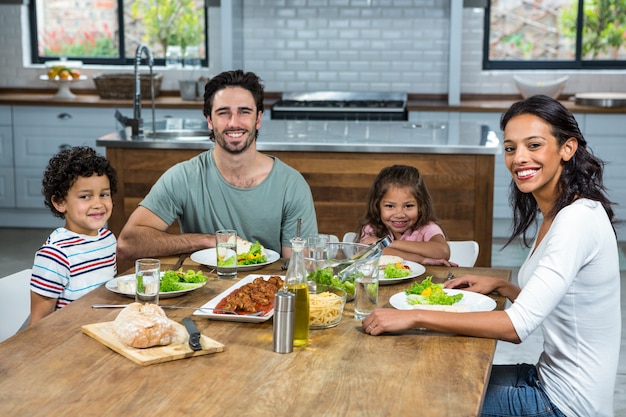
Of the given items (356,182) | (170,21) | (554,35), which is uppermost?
(170,21)

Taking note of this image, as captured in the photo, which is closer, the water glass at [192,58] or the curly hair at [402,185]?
the curly hair at [402,185]

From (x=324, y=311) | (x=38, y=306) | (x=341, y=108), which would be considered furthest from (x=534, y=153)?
(x=341, y=108)

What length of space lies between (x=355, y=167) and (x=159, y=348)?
251 centimetres

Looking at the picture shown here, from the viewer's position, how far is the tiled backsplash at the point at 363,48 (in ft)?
23.3

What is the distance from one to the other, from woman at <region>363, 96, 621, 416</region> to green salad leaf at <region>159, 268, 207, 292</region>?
56 cm

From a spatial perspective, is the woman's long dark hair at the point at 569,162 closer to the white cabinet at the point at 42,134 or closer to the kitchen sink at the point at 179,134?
the kitchen sink at the point at 179,134

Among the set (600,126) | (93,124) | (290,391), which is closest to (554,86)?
(600,126)

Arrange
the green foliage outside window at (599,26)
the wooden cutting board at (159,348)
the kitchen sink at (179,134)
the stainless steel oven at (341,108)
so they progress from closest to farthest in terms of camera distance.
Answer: the wooden cutting board at (159,348) < the kitchen sink at (179,134) < the stainless steel oven at (341,108) < the green foliage outside window at (599,26)

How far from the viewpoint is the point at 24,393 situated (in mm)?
1678

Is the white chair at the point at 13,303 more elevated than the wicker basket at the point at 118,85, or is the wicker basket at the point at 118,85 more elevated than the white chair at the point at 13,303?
the wicker basket at the point at 118,85

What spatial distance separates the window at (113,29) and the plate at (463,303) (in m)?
5.39

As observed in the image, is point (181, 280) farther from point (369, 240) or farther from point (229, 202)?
point (369, 240)

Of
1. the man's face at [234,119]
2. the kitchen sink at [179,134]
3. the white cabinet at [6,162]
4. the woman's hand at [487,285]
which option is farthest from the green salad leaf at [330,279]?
the white cabinet at [6,162]

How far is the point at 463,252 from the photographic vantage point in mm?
3250
